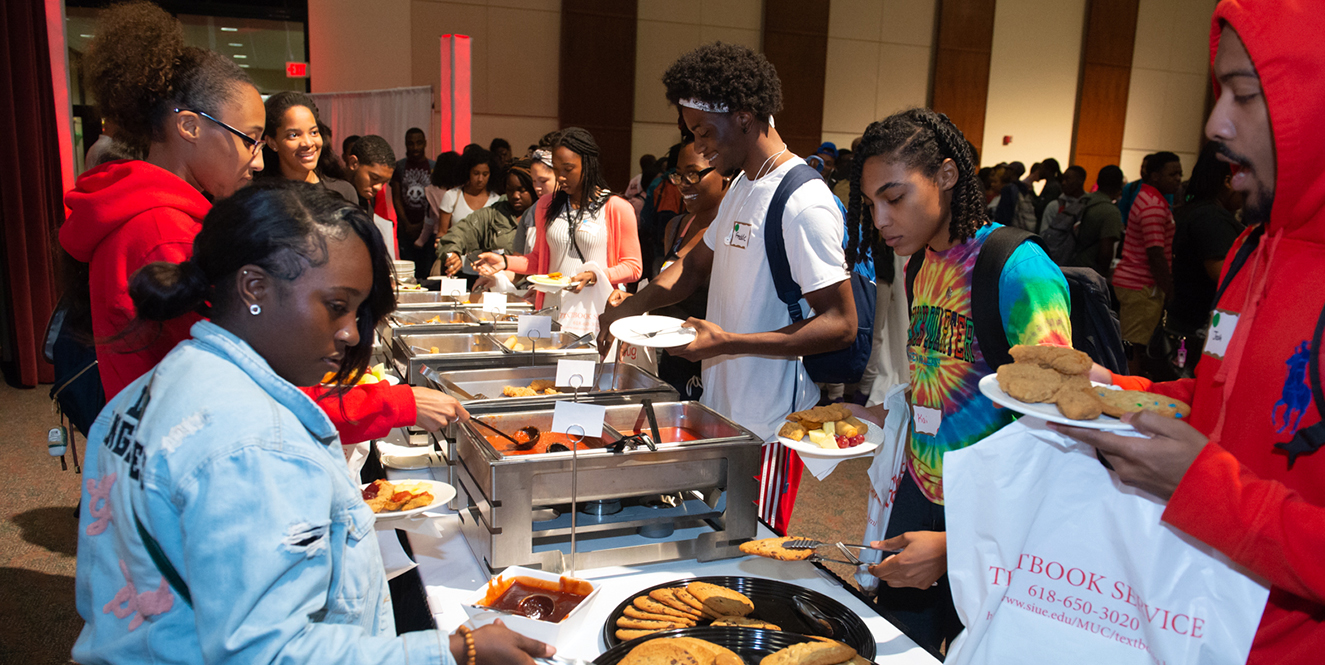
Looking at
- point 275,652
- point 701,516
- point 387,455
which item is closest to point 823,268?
point 701,516

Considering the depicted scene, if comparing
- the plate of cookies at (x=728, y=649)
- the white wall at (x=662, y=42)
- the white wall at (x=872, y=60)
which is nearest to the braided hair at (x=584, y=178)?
the plate of cookies at (x=728, y=649)

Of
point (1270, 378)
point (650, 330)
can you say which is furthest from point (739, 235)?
point (1270, 378)

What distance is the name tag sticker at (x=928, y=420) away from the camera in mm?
1486

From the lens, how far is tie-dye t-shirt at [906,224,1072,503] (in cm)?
130

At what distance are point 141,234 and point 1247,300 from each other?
1.55 m

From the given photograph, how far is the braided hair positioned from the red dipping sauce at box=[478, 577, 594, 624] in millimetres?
2606

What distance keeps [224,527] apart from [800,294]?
1.45m

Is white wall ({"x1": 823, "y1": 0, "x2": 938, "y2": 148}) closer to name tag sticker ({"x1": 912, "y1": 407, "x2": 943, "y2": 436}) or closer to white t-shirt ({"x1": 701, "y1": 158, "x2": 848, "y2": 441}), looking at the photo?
white t-shirt ({"x1": 701, "y1": 158, "x2": 848, "y2": 441})

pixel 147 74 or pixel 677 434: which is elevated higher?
pixel 147 74

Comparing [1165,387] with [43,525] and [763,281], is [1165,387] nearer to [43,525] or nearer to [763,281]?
[763,281]

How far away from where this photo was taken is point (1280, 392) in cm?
85

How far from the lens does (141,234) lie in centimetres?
132

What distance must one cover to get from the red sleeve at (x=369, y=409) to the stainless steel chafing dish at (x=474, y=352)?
837mm

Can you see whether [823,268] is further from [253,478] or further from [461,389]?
[253,478]
